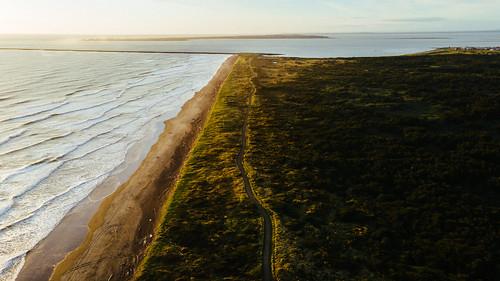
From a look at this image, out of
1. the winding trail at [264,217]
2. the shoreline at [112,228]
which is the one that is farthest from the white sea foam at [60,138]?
the winding trail at [264,217]

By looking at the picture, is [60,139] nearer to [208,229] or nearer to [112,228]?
[112,228]

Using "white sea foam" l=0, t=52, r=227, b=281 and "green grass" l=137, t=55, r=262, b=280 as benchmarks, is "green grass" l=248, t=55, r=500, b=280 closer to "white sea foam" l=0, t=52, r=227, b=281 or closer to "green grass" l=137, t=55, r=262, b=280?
"green grass" l=137, t=55, r=262, b=280

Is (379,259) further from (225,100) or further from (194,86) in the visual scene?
(194,86)

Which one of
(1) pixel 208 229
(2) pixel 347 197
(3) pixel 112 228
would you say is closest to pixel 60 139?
(3) pixel 112 228

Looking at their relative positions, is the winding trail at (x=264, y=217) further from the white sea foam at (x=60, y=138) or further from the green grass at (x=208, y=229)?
the white sea foam at (x=60, y=138)

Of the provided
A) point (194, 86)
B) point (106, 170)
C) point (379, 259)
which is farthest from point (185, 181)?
point (194, 86)
